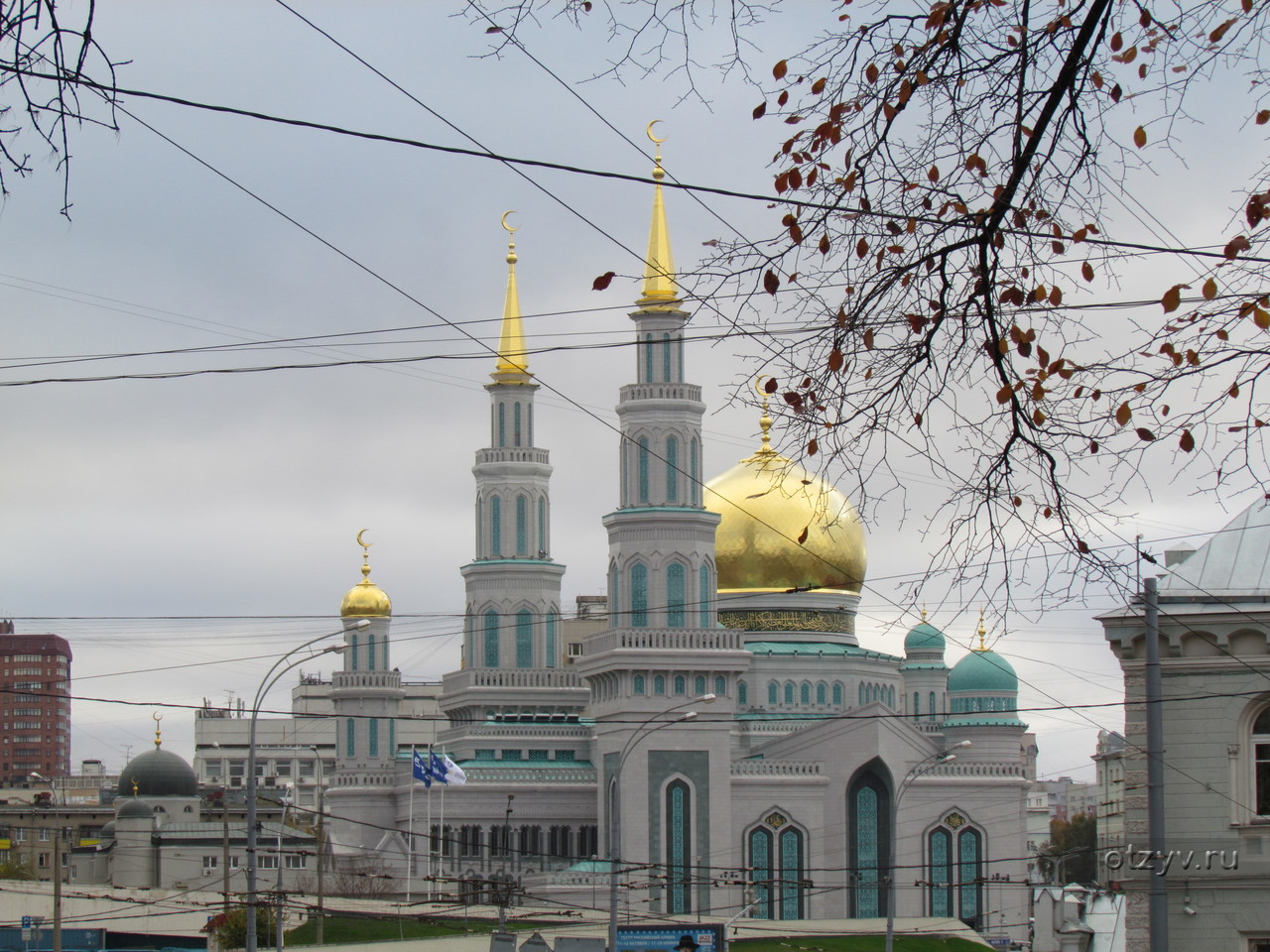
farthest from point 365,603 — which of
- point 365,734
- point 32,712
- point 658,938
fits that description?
point 32,712

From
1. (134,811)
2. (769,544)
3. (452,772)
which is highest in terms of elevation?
(769,544)

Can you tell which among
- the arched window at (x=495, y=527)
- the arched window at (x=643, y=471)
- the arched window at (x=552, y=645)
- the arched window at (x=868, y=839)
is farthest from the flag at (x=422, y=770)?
the arched window at (x=868, y=839)

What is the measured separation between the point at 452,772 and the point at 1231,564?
40.4m

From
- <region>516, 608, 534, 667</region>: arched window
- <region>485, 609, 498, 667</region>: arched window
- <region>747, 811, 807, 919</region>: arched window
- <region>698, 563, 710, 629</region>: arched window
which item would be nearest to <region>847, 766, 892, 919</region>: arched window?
<region>747, 811, 807, 919</region>: arched window

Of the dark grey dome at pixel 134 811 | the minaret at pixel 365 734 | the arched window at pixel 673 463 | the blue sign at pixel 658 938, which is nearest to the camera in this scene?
the blue sign at pixel 658 938

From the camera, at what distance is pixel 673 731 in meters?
63.3

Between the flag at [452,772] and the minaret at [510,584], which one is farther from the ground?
the minaret at [510,584]

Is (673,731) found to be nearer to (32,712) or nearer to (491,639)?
(491,639)

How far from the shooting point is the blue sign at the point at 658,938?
33562mm

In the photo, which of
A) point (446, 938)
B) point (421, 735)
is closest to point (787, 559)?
point (446, 938)

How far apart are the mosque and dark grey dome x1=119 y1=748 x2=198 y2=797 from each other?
42.1 feet

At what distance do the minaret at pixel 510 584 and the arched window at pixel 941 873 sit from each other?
12283 millimetres

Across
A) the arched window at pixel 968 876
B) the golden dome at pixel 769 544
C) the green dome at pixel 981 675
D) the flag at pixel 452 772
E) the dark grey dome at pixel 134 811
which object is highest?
the golden dome at pixel 769 544

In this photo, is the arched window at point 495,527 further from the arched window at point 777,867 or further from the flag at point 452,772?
the arched window at point 777,867
